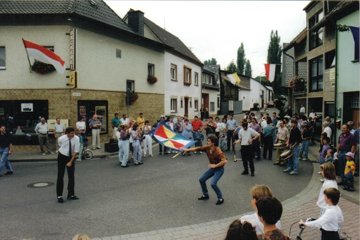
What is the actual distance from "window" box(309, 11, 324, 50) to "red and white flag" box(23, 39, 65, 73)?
48.4ft

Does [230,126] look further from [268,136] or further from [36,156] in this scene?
[36,156]

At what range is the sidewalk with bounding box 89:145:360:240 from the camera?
6.48 meters

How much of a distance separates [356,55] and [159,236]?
12.6m

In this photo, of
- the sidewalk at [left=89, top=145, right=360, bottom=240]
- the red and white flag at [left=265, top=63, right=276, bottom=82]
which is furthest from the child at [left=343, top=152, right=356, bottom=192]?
the red and white flag at [left=265, top=63, right=276, bottom=82]

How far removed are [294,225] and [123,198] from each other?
433cm

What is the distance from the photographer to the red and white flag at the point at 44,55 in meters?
16.3

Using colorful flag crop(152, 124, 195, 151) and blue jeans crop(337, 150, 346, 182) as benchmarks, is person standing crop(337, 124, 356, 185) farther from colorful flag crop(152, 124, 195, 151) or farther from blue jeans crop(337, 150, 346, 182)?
colorful flag crop(152, 124, 195, 151)

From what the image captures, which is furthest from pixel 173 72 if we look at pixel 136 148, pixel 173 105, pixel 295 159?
pixel 295 159

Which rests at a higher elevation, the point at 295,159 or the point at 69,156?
the point at 69,156

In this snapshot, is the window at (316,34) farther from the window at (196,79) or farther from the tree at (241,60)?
the tree at (241,60)

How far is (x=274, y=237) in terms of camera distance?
3.31m

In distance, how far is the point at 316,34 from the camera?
22.3 metres

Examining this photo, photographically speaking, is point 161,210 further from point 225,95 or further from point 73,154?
point 225,95

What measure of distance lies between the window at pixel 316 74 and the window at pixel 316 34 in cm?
99
